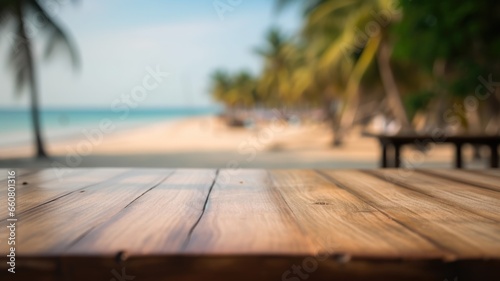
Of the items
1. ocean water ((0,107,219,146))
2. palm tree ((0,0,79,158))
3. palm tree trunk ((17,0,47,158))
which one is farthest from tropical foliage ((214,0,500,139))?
ocean water ((0,107,219,146))

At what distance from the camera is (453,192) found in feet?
3.86

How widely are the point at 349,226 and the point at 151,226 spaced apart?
343mm

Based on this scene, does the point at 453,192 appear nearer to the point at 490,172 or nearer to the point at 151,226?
the point at 490,172

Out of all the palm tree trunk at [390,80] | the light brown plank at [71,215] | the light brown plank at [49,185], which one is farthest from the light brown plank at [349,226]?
the palm tree trunk at [390,80]

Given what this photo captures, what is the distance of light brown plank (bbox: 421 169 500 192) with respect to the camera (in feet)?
4.35

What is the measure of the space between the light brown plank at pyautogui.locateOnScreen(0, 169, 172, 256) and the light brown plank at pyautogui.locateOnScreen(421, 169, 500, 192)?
0.92m

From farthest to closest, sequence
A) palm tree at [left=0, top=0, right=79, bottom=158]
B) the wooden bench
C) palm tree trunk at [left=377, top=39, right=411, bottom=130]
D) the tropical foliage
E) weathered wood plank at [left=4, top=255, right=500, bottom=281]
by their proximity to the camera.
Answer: palm tree trunk at [left=377, top=39, right=411, bottom=130] → palm tree at [left=0, top=0, right=79, bottom=158] → the tropical foliage → the wooden bench → weathered wood plank at [left=4, top=255, right=500, bottom=281]

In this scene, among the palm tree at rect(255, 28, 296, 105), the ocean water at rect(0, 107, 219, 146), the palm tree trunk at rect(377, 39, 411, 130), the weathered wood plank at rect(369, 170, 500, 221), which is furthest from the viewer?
the palm tree at rect(255, 28, 296, 105)

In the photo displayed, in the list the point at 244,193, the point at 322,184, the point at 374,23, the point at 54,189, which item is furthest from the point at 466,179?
the point at 374,23

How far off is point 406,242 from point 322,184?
633 millimetres

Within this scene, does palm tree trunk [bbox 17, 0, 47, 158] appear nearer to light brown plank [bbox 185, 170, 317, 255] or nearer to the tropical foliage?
the tropical foliage

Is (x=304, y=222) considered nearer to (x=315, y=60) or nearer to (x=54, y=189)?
(x=54, y=189)

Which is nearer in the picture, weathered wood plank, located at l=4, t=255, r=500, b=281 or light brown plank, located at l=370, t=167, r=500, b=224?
weathered wood plank, located at l=4, t=255, r=500, b=281

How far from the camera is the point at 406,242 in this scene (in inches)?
27.4
